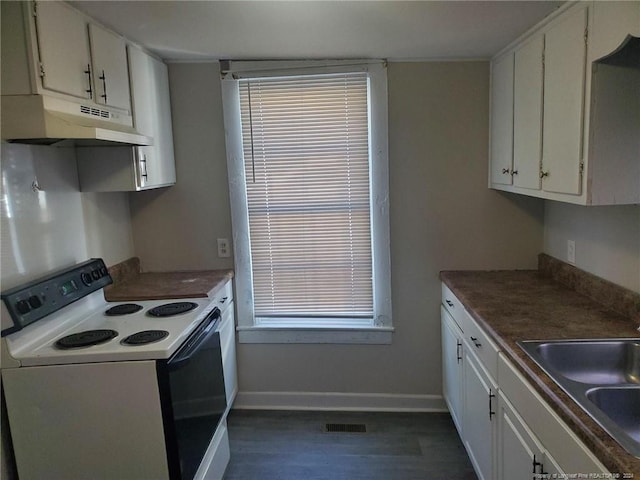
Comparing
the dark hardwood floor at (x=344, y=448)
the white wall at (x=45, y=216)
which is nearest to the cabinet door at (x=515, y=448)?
the dark hardwood floor at (x=344, y=448)

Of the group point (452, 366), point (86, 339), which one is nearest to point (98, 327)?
point (86, 339)

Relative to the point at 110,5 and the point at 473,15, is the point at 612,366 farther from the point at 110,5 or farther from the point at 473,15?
the point at 110,5

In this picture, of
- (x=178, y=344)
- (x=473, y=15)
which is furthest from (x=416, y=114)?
(x=178, y=344)

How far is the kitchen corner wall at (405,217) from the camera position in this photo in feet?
9.12

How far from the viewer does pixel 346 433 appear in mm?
2785

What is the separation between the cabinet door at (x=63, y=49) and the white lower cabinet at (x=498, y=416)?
6.55 ft

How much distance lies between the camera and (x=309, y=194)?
2.88m

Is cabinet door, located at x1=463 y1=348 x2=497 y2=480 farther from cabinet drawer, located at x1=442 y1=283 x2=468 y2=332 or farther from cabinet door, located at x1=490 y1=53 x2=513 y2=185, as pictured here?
cabinet door, located at x1=490 y1=53 x2=513 y2=185

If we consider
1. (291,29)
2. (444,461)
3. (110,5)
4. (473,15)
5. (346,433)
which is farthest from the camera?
(346,433)

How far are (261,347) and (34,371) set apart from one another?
154 cm

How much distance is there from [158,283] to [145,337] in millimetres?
943

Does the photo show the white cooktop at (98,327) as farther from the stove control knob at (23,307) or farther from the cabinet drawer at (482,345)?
the cabinet drawer at (482,345)

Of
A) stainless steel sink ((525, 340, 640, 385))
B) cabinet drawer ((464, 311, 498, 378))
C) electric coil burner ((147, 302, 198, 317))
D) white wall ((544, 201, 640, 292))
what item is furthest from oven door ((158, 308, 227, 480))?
white wall ((544, 201, 640, 292))

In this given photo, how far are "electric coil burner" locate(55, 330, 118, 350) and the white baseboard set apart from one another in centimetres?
142
